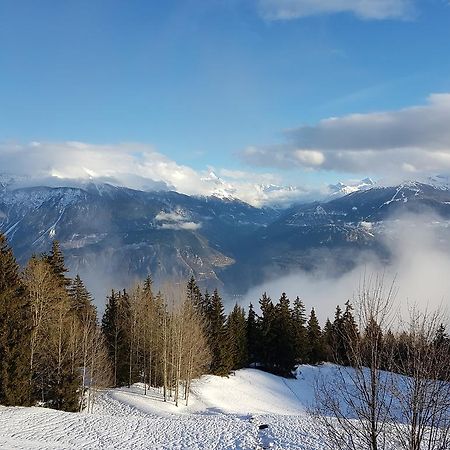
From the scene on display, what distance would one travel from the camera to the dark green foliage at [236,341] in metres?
59.1

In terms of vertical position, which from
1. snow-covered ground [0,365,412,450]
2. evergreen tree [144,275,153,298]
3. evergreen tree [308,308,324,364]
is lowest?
snow-covered ground [0,365,412,450]

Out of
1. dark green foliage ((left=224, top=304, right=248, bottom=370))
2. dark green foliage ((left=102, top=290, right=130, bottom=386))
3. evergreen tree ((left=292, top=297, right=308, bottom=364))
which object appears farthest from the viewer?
evergreen tree ((left=292, top=297, right=308, bottom=364))

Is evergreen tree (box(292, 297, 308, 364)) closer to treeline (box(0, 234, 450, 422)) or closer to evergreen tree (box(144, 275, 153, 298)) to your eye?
treeline (box(0, 234, 450, 422))

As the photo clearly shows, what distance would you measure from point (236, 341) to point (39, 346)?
3266cm

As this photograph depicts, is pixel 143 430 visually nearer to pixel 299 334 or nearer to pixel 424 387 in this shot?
pixel 424 387

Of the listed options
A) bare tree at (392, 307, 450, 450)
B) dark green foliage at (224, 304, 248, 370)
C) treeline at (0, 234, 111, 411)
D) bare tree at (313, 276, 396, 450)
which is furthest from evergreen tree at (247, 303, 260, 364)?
bare tree at (392, 307, 450, 450)

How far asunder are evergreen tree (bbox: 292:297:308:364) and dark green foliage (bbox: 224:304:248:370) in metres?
7.52

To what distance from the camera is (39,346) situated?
35.7m

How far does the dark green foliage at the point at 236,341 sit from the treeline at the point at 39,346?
1908 centimetres

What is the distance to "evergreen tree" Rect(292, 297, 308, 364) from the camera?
66919 mm

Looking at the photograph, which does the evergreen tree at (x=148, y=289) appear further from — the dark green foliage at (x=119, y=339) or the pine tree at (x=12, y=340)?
the pine tree at (x=12, y=340)

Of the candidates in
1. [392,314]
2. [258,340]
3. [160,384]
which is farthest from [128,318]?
[392,314]

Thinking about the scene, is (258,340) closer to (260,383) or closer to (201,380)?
(260,383)

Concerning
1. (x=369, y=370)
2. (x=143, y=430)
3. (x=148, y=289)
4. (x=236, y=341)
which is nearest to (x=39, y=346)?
(x=143, y=430)
